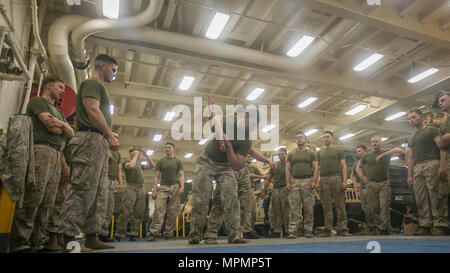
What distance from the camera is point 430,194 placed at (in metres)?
3.87

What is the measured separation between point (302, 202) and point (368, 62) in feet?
15.8

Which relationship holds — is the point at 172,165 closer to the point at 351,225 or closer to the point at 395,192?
the point at 351,225

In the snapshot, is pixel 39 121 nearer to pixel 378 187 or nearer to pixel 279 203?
pixel 279 203

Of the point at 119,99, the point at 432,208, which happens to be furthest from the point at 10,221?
the point at 119,99

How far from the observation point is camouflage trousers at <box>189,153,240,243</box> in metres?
3.01

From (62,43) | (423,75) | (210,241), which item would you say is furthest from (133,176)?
(423,75)

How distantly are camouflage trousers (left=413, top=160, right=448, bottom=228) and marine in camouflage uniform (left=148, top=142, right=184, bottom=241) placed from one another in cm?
394

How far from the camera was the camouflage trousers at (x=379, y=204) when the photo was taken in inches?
187

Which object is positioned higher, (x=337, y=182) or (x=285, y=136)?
(x=285, y=136)

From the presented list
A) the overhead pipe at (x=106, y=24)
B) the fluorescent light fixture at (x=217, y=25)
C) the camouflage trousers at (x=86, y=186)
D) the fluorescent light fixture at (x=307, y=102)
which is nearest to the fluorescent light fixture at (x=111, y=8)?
the overhead pipe at (x=106, y=24)

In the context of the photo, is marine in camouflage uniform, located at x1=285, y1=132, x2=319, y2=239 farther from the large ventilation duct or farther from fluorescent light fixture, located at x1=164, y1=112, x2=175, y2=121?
fluorescent light fixture, located at x1=164, y1=112, x2=175, y2=121

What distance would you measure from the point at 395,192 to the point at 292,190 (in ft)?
10.7

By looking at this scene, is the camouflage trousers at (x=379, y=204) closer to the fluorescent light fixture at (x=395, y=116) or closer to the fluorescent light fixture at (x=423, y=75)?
the fluorescent light fixture at (x=423, y=75)
